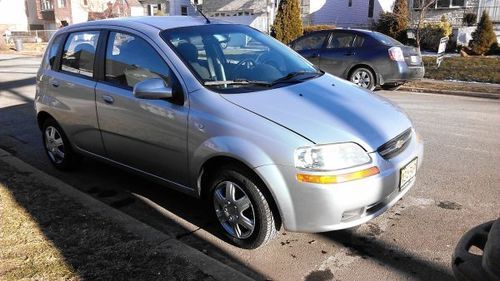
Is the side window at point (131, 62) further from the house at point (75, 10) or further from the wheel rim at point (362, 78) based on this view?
the house at point (75, 10)

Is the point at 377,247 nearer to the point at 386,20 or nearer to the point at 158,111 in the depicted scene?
the point at 158,111

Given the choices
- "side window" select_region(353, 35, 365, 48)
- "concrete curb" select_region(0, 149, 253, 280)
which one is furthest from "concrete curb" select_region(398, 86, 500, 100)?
"concrete curb" select_region(0, 149, 253, 280)

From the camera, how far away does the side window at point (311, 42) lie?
38.9 ft

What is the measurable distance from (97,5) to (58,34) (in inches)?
1893

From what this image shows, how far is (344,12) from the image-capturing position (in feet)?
104

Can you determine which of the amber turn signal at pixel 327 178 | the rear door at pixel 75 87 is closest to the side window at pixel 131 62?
the rear door at pixel 75 87

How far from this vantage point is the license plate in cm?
349

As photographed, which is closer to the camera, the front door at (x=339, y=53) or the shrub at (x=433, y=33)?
the front door at (x=339, y=53)

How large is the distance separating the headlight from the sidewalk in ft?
28.9

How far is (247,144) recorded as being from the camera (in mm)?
3307

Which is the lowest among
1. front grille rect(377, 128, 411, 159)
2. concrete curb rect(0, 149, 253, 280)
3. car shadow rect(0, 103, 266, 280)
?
car shadow rect(0, 103, 266, 280)

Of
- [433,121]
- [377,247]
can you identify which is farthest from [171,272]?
[433,121]

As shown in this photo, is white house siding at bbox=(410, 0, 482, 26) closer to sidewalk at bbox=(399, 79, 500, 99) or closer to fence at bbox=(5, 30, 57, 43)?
sidewalk at bbox=(399, 79, 500, 99)

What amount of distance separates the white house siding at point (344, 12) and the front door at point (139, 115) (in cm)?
2722
